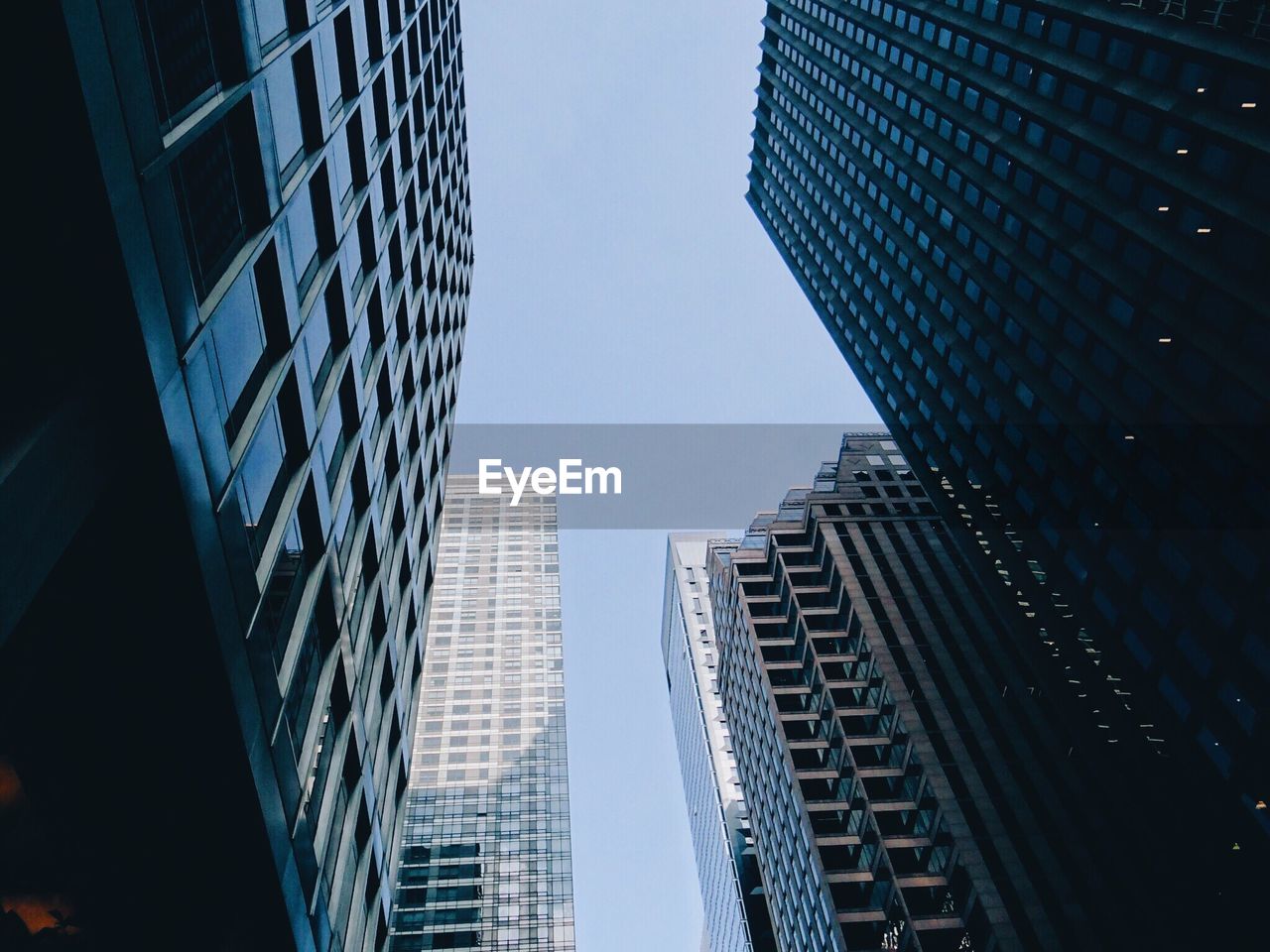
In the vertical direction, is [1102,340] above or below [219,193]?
above

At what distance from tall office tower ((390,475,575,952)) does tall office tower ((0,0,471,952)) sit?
5607 centimetres

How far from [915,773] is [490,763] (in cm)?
5093

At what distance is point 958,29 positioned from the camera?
60.0 metres

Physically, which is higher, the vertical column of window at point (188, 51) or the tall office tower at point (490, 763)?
the tall office tower at point (490, 763)

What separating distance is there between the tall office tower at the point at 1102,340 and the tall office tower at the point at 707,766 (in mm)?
61401

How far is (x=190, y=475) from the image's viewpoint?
1347cm

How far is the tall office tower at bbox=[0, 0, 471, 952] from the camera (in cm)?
1098

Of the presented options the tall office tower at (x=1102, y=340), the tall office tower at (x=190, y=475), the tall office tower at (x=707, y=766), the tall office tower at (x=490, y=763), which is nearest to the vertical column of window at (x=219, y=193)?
the tall office tower at (x=190, y=475)

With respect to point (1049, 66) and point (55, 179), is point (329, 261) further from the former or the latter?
point (1049, 66)

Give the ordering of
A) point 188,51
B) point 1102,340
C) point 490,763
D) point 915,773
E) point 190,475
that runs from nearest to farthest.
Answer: point 190,475 < point 188,51 < point 1102,340 < point 915,773 < point 490,763

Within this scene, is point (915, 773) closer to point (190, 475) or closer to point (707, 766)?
point (190, 475)

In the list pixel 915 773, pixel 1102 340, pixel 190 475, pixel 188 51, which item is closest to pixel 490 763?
pixel 915 773

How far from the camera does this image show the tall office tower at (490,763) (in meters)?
Result: 84.0

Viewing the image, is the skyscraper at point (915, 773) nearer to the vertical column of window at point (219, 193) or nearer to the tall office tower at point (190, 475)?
the tall office tower at point (190, 475)
